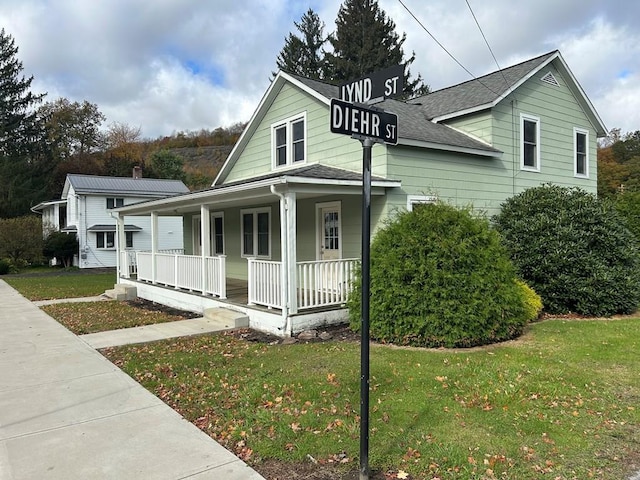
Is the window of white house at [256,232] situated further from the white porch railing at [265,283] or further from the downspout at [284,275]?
the downspout at [284,275]

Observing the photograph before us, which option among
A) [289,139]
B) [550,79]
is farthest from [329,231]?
[550,79]

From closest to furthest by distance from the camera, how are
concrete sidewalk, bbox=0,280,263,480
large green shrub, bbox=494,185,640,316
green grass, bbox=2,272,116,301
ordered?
concrete sidewalk, bbox=0,280,263,480 < large green shrub, bbox=494,185,640,316 < green grass, bbox=2,272,116,301

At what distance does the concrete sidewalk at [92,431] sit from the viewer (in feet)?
11.6

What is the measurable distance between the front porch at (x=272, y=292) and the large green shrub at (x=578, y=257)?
4.45 meters

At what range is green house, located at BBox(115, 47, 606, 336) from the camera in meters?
8.84

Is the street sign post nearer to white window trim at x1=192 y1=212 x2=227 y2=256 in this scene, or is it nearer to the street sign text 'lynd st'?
the street sign text 'lynd st'

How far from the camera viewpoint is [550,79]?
44.8 feet

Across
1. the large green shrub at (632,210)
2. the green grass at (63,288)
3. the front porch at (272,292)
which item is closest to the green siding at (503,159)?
the front porch at (272,292)

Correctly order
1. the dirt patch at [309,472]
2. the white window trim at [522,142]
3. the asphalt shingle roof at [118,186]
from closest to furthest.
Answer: the dirt patch at [309,472] < the white window trim at [522,142] < the asphalt shingle roof at [118,186]

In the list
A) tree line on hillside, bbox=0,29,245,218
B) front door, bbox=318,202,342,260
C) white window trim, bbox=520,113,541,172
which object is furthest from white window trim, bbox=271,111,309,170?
tree line on hillside, bbox=0,29,245,218

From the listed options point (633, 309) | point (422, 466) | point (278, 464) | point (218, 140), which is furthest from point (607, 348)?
point (218, 140)

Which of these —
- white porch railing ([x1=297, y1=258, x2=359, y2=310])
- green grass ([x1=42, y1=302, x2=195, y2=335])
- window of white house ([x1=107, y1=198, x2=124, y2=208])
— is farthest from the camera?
window of white house ([x1=107, y1=198, x2=124, y2=208])

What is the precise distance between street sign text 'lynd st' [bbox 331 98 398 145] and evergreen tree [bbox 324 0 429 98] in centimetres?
3493

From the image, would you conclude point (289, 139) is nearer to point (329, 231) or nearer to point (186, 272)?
point (329, 231)
